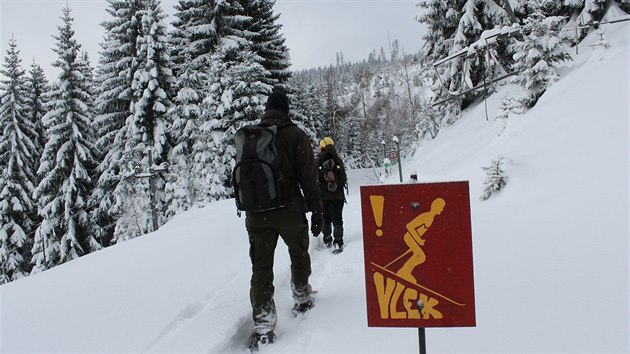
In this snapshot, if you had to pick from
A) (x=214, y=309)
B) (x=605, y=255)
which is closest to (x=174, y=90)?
(x=214, y=309)

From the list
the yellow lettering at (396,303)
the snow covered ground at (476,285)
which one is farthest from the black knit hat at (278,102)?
the yellow lettering at (396,303)

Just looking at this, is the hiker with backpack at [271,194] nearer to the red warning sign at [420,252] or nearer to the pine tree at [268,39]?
the red warning sign at [420,252]

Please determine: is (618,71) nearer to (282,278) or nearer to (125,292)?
(282,278)

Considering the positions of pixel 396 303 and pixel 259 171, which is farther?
pixel 259 171

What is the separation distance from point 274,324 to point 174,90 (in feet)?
78.1

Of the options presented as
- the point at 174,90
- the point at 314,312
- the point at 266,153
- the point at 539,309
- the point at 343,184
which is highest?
the point at 174,90

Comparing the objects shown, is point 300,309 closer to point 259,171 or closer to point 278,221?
point 278,221

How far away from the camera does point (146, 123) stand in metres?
23.6

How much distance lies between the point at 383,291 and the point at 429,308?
9.4 inches

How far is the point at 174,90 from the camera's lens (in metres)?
24.8

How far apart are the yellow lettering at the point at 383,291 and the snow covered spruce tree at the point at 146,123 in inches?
831

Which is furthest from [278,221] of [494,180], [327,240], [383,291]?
[494,180]

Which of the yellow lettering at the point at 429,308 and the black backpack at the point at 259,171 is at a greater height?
the black backpack at the point at 259,171

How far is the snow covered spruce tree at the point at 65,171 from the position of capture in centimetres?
2255
